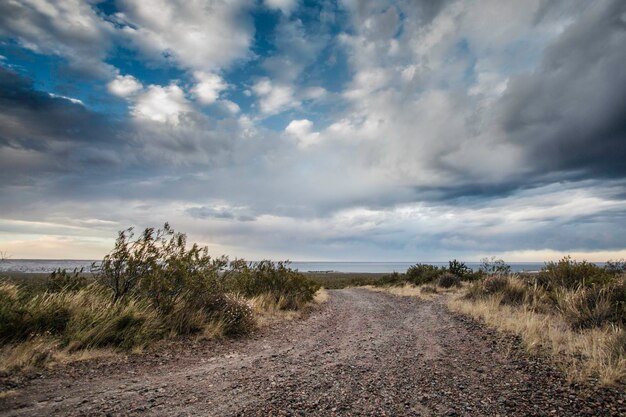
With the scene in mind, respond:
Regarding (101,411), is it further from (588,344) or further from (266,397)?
(588,344)

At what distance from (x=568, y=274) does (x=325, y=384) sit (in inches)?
615

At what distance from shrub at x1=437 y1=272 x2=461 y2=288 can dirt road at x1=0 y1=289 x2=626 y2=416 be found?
65.4 feet

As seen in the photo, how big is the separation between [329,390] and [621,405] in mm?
4503

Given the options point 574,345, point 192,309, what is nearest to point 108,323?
point 192,309

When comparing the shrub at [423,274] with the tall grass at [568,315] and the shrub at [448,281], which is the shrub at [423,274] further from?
the tall grass at [568,315]

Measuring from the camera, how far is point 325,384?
6.58 m

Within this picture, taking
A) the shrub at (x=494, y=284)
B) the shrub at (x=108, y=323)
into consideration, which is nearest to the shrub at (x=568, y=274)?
the shrub at (x=494, y=284)

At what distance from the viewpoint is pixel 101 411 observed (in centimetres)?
518

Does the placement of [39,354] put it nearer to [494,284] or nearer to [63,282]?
[63,282]

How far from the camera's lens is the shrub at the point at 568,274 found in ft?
50.9

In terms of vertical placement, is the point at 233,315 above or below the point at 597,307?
below

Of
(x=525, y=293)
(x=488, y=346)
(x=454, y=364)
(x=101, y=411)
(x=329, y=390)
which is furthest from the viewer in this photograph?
(x=525, y=293)

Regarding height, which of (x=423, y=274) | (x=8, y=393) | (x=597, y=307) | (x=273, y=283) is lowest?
(x=8, y=393)

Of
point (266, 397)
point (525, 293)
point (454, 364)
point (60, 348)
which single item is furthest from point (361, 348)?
point (525, 293)
